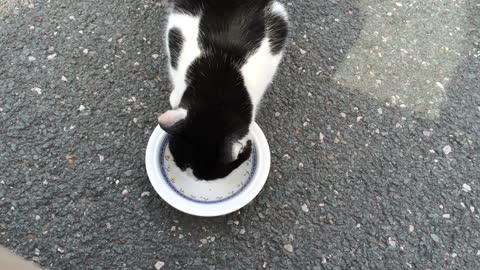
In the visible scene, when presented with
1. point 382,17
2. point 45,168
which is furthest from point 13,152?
point 382,17

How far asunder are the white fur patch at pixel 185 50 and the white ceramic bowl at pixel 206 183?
0.21 meters

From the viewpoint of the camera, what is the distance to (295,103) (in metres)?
2.38

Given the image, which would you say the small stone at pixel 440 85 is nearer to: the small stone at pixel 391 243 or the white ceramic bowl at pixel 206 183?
the small stone at pixel 391 243

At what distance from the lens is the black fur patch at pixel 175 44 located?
2.05 meters

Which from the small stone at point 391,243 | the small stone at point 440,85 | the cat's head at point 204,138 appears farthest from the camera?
the small stone at point 440,85

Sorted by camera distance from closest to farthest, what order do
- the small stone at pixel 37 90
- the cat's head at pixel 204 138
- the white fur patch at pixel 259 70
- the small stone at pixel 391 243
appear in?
1. the cat's head at pixel 204 138
2. the white fur patch at pixel 259 70
3. the small stone at pixel 391 243
4. the small stone at pixel 37 90

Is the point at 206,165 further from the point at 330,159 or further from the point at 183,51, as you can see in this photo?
the point at 330,159

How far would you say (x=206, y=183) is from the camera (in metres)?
2.05

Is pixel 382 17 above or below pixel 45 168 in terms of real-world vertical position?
above

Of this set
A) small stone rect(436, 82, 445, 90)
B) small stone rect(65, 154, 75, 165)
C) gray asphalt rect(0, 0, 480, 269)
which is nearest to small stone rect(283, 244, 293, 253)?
gray asphalt rect(0, 0, 480, 269)

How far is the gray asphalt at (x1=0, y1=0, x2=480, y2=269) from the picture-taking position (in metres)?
2.02

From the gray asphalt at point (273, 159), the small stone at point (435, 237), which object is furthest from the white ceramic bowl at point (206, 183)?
the small stone at point (435, 237)

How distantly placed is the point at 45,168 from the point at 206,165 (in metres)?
0.81

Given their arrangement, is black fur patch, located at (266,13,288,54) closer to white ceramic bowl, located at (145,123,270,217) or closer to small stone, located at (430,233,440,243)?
white ceramic bowl, located at (145,123,270,217)
